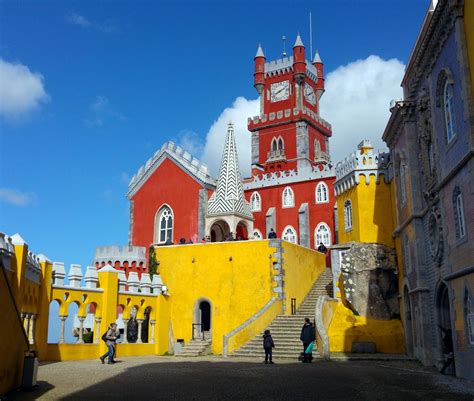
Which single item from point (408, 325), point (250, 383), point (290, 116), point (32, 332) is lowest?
point (250, 383)

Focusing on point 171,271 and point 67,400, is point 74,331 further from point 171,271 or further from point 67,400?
point 67,400

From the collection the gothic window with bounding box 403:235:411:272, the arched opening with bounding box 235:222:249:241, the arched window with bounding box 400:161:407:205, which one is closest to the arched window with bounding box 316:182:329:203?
the arched opening with bounding box 235:222:249:241

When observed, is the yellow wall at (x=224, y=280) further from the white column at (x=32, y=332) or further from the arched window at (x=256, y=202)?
the arched window at (x=256, y=202)

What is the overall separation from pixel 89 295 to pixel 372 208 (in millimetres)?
13488

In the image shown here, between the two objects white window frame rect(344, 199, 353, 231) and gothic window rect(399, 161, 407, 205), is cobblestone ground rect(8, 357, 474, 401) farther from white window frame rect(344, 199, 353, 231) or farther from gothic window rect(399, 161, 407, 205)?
white window frame rect(344, 199, 353, 231)

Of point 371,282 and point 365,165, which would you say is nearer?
point 371,282

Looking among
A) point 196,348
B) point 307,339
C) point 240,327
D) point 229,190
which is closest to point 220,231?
point 229,190

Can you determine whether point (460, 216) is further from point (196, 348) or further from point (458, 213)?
point (196, 348)

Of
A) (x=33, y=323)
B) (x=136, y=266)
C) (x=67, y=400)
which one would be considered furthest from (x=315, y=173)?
(x=67, y=400)

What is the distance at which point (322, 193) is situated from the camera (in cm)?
3534

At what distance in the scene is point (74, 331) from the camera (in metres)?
29.3

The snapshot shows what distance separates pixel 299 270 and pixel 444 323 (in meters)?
10.5

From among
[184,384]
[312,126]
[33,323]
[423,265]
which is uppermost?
[312,126]

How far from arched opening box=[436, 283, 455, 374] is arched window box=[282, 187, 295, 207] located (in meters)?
19.8
